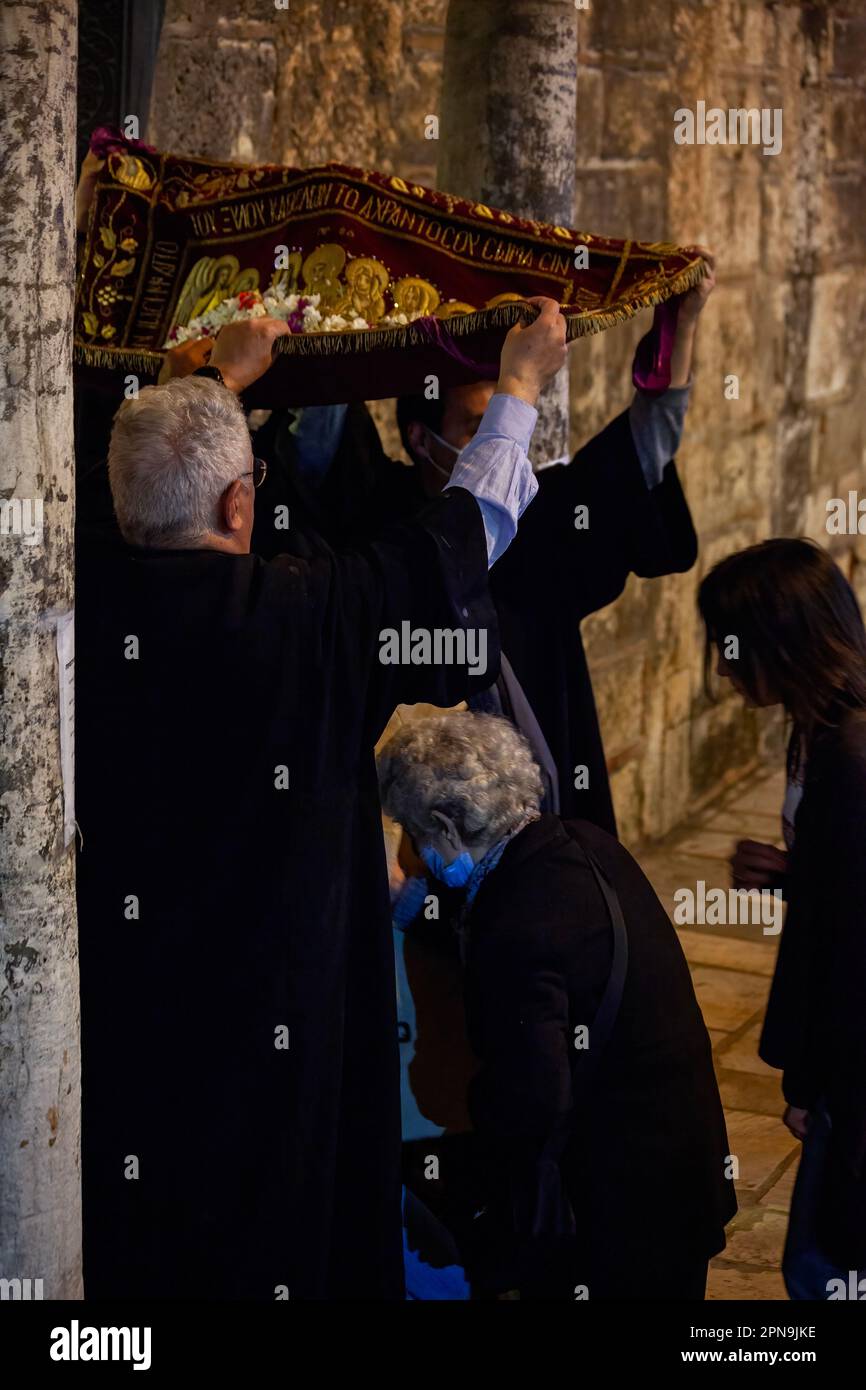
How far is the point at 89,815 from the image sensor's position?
2.84m

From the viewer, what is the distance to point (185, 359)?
3.39m

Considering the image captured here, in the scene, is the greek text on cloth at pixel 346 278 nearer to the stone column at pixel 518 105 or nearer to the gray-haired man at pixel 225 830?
the gray-haired man at pixel 225 830

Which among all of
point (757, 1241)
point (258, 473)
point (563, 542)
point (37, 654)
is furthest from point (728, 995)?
point (37, 654)

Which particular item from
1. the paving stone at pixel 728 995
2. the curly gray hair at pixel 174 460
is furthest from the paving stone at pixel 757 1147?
the curly gray hair at pixel 174 460

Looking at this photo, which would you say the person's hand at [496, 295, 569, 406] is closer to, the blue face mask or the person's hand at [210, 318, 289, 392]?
the person's hand at [210, 318, 289, 392]

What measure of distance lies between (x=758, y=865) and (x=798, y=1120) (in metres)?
0.47

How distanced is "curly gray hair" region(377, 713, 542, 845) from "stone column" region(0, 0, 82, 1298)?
644 millimetres

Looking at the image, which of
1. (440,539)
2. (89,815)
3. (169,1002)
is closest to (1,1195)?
(169,1002)

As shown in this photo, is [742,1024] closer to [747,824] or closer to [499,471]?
[747,824]

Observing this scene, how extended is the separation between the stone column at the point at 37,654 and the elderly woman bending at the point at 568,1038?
2.20ft

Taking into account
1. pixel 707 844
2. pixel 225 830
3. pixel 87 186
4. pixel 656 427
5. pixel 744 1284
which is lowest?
pixel 744 1284

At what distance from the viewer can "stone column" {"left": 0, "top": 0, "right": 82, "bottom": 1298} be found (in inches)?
96.0

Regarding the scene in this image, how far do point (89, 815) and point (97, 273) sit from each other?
1358mm
